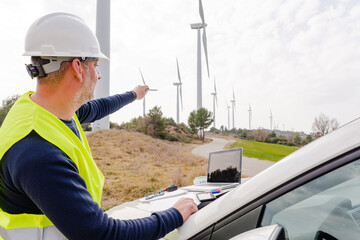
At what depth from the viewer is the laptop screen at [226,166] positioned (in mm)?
2240

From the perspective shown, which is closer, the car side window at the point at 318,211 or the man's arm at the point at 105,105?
the car side window at the point at 318,211

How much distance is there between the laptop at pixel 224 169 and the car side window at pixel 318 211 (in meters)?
1.21

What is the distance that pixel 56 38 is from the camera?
124cm

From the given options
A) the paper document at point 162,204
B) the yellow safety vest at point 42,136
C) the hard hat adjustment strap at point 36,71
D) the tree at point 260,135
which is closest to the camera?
Answer: the yellow safety vest at point 42,136

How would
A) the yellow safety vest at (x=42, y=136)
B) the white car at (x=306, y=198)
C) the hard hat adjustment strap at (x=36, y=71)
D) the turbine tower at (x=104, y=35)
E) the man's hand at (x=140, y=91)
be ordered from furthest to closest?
the turbine tower at (x=104, y=35), the man's hand at (x=140, y=91), the hard hat adjustment strap at (x=36, y=71), the yellow safety vest at (x=42, y=136), the white car at (x=306, y=198)

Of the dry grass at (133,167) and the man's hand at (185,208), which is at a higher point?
the man's hand at (185,208)

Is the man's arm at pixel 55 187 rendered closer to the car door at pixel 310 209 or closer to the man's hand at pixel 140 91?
the car door at pixel 310 209

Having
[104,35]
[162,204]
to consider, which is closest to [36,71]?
[162,204]

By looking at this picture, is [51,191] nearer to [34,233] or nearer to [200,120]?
[34,233]

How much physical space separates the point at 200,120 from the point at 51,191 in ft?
110

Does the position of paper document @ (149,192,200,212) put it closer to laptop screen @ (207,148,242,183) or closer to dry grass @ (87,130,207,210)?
laptop screen @ (207,148,242,183)

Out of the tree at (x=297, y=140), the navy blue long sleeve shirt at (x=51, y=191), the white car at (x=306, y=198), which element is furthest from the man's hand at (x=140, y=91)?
the tree at (x=297, y=140)

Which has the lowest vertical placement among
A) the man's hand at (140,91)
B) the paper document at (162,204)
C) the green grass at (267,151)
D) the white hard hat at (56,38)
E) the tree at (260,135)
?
the green grass at (267,151)

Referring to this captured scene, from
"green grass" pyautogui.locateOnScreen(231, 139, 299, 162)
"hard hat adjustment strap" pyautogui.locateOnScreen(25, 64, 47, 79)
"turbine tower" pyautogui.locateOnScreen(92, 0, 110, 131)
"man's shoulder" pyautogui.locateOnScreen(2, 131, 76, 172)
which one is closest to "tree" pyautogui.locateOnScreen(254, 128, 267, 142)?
"green grass" pyautogui.locateOnScreen(231, 139, 299, 162)
